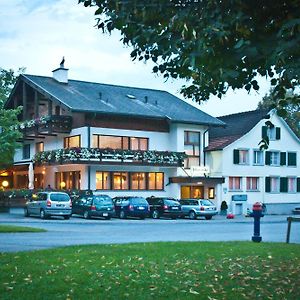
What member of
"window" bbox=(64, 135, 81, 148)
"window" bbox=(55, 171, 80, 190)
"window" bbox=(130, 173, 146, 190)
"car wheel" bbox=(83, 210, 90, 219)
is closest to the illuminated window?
"window" bbox=(130, 173, 146, 190)

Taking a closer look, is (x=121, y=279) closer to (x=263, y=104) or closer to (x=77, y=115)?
(x=77, y=115)

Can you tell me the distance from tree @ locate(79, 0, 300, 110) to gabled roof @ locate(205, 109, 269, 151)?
42267 millimetres

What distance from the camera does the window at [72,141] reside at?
154 feet

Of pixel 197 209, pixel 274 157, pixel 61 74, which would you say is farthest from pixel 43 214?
pixel 274 157

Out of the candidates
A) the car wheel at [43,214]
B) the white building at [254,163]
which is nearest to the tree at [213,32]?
the car wheel at [43,214]

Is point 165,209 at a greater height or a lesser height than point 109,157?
lesser

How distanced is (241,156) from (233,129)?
11.1ft

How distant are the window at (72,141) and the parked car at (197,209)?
31.8 ft

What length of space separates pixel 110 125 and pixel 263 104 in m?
31.0

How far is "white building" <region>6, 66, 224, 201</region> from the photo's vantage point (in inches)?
1791

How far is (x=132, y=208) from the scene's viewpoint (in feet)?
131

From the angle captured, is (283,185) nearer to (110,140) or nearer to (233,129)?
(233,129)

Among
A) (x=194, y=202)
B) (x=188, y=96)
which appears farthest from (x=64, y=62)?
(x=188, y=96)

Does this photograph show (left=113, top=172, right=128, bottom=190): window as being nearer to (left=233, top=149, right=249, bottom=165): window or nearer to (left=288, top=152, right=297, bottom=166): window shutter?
(left=233, top=149, right=249, bottom=165): window
